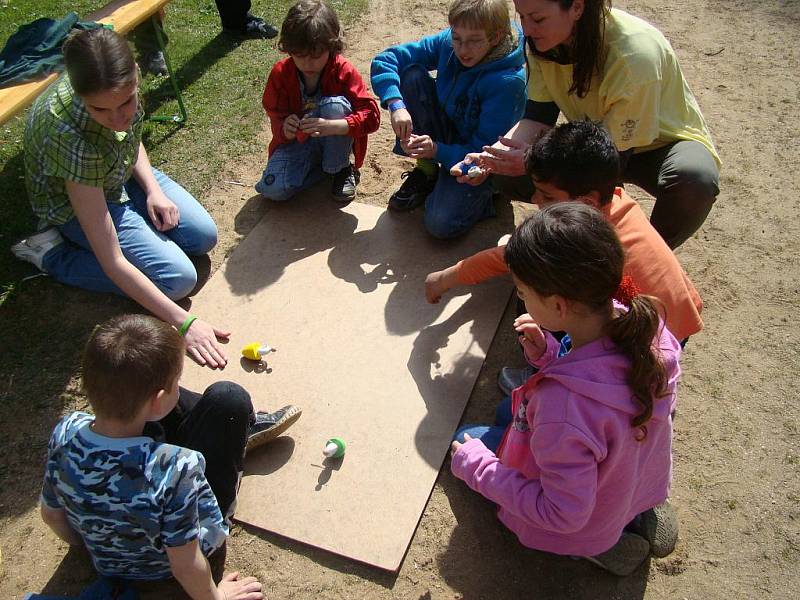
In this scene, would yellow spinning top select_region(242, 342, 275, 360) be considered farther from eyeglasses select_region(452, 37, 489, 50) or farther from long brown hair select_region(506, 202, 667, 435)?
eyeglasses select_region(452, 37, 489, 50)

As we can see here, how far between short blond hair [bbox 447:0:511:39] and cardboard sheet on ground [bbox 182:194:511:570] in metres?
1.02

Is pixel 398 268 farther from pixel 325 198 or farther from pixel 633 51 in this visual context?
pixel 633 51

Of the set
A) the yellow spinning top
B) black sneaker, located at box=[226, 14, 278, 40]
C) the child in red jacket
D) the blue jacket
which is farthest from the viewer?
black sneaker, located at box=[226, 14, 278, 40]

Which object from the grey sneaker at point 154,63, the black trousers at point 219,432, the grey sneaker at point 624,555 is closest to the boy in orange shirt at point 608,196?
the grey sneaker at point 624,555

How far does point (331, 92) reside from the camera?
3.71 metres

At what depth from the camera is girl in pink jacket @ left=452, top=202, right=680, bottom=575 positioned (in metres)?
1.76

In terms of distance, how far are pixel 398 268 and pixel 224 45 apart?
8.93ft

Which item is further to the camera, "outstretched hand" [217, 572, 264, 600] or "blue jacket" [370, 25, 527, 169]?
"blue jacket" [370, 25, 527, 169]

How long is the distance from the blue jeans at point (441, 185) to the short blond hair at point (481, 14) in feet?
1.55

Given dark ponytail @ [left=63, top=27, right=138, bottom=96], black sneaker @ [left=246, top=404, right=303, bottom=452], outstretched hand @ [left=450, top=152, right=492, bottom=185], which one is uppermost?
dark ponytail @ [left=63, top=27, right=138, bottom=96]

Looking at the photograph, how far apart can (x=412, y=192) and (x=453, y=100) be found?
1.76 ft

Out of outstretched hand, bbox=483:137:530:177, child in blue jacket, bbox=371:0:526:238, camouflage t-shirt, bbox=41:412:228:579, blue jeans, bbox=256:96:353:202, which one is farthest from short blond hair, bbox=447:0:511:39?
camouflage t-shirt, bbox=41:412:228:579

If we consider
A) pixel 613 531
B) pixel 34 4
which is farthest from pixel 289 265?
pixel 34 4

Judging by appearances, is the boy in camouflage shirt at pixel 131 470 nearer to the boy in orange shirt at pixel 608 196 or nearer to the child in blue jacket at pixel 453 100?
the boy in orange shirt at pixel 608 196
